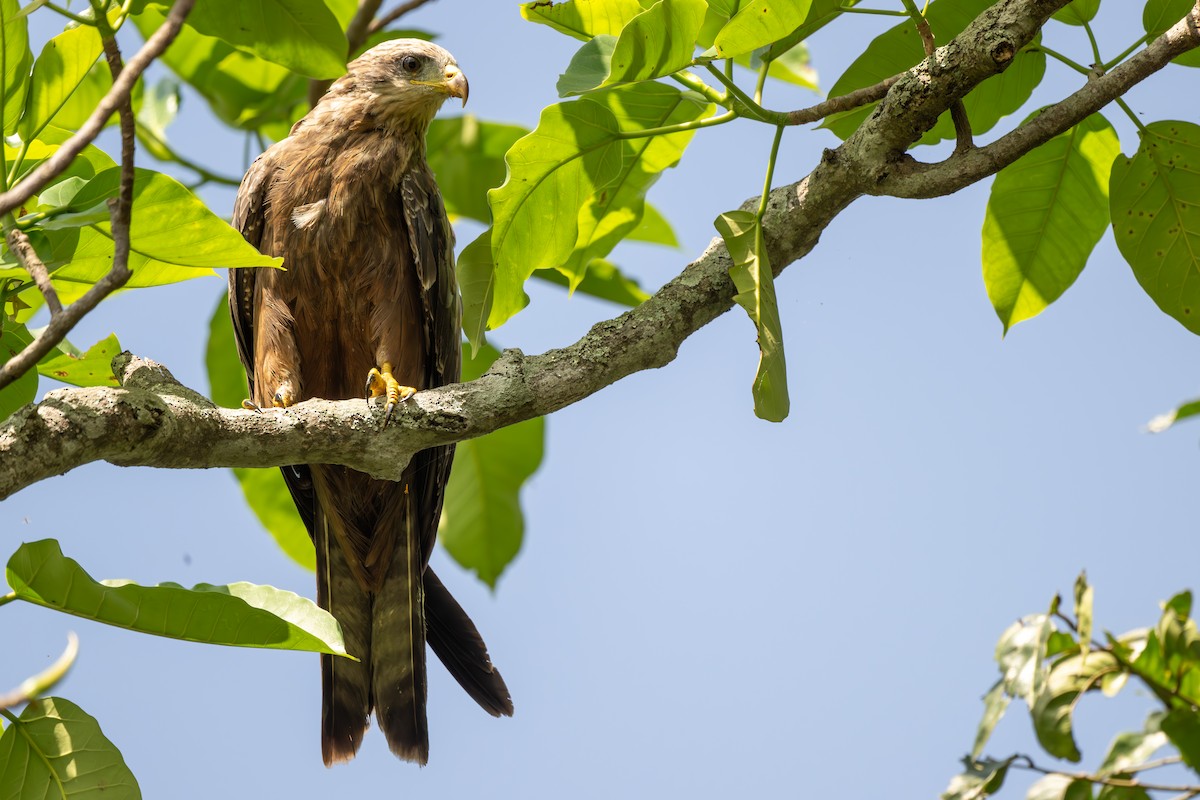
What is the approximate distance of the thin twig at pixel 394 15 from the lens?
3.91m

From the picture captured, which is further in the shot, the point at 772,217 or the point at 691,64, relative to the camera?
the point at 772,217

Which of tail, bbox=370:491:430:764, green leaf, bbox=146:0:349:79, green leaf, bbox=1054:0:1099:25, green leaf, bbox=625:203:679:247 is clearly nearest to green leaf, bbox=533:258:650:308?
green leaf, bbox=625:203:679:247

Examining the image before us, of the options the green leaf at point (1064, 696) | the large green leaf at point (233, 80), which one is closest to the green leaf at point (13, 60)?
the large green leaf at point (233, 80)

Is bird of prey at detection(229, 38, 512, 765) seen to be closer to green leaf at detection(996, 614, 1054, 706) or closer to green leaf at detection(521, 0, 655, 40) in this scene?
green leaf at detection(521, 0, 655, 40)

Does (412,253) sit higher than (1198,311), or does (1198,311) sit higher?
(412,253)

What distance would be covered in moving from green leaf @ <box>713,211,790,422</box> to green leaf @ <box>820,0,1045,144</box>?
0.41 m

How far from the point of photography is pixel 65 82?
244 cm

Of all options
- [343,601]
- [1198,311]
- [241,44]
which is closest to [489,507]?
[343,601]

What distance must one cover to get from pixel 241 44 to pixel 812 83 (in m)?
2.30

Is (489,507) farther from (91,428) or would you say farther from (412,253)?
(91,428)

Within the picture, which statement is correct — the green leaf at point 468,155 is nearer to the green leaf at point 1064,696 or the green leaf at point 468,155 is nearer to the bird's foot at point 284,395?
the bird's foot at point 284,395

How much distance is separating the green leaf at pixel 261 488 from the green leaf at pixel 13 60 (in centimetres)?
201

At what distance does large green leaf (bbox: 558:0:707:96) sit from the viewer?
7.60 ft

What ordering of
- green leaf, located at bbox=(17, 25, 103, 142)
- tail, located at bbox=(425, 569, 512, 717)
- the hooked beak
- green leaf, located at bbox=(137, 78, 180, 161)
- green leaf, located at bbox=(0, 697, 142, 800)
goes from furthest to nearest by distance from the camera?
the hooked beak
green leaf, located at bbox=(137, 78, 180, 161)
tail, located at bbox=(425, 569, 512, 717)
green leaf, located at bbox=(17, 25, 103, 142)
green leaf, located at bbox=(0, 697, 142, 800)
